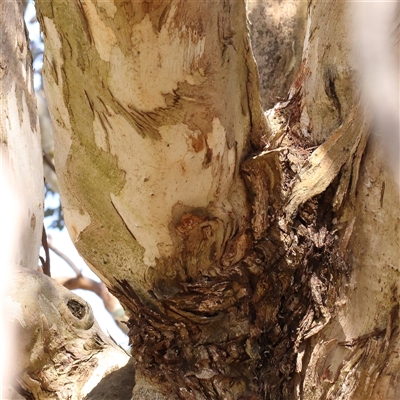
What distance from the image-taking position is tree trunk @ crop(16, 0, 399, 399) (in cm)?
100

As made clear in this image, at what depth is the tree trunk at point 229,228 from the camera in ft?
3.27

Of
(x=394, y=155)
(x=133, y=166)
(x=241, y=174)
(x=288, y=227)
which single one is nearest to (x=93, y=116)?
(x=133, y=166)

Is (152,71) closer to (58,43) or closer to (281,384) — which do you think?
(58,43)

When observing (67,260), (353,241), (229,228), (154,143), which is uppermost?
(154,143)

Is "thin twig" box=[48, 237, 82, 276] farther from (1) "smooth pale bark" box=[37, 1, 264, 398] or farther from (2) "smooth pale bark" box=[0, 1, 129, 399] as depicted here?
(1) "smooth pale bark" box=[37, 1, 264, 398]

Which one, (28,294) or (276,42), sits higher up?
(276,42)

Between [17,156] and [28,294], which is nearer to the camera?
[28,294]

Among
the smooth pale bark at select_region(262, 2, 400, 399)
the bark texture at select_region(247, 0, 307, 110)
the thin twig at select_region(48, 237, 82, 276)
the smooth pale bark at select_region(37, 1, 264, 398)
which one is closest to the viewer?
the smooth pale bark at select_region(37, 1, 264, 398)

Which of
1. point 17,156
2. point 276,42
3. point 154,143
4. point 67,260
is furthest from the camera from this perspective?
point 67,260

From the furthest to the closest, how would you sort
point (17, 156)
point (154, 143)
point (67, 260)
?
1. point (67, 260)
2. point (17, 156)
3. point (154, 143)

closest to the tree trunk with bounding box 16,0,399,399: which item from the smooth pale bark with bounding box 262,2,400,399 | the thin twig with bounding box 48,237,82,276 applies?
the smooth pale bark with bounding box 262,2,400,399

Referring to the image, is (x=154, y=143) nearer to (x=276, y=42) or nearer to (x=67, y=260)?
(x=276, y=42)

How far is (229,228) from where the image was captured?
1.10 metres

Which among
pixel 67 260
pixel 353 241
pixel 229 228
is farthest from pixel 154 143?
pixel 67 260
